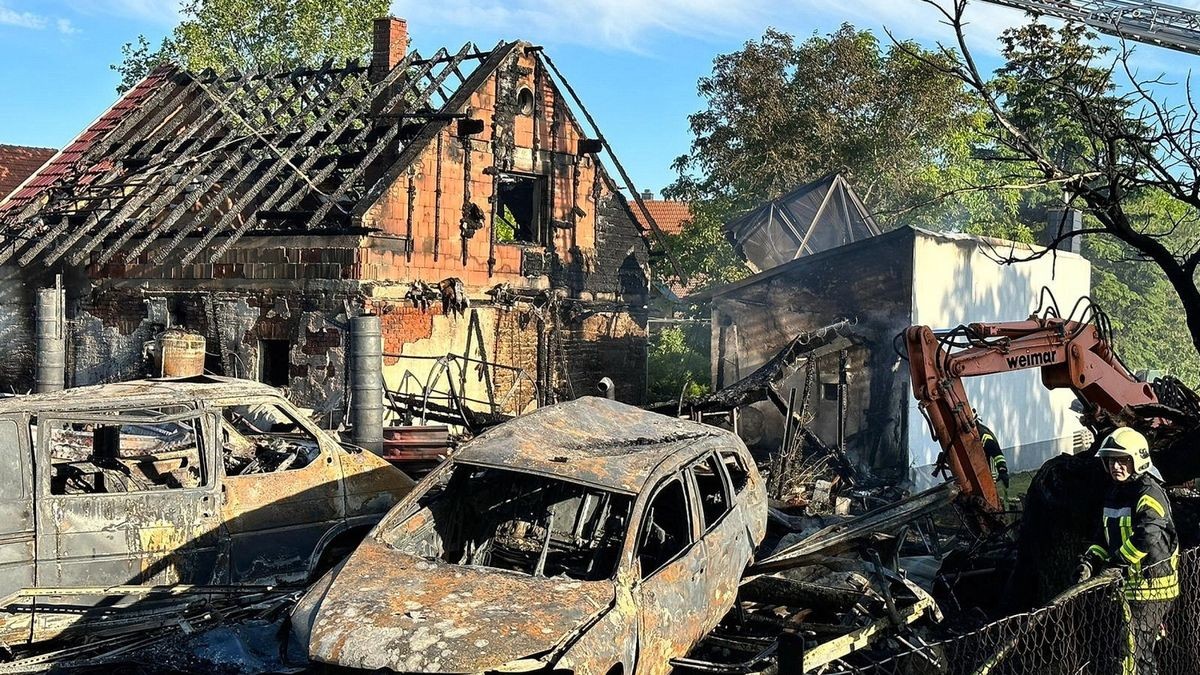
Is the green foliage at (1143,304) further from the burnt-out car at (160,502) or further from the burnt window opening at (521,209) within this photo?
the burnt-out car at (160,502)

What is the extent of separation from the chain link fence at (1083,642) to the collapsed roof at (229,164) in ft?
40.5

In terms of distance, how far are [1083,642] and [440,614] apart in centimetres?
351

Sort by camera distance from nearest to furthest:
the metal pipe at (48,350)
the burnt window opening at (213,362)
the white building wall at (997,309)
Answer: the metal pipe at (48,350) < the white building wall at (997,309) < the burnt window opening at (213,362)

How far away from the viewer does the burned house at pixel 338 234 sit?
56.0ft

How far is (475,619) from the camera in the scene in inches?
219

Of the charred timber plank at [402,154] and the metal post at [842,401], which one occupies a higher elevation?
the charred timber plank at [402,154]

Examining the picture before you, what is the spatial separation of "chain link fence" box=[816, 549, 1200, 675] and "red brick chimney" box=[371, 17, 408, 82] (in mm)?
16269

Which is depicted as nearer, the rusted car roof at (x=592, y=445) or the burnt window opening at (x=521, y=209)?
the rusted car roof at (x=592, y=445)

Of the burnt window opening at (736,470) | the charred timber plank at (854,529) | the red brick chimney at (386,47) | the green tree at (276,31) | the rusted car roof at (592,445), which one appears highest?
the green tree at (276,31)

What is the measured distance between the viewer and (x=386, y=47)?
20.4 metres

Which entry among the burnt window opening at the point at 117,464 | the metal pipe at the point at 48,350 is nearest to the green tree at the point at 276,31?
the metal pipe at the point at 48,350

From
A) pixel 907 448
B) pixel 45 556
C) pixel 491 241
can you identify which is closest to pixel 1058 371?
pixel 907 448

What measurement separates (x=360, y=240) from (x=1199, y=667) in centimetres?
1287

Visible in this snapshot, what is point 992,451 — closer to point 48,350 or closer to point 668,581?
point 668,581
